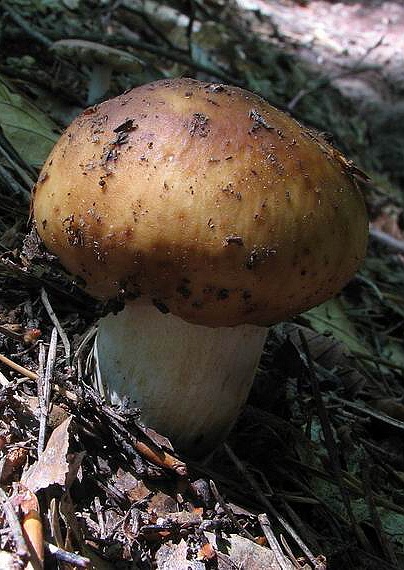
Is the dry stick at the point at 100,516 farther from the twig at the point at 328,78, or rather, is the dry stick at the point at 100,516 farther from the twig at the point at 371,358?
the twig at the point at 328,78

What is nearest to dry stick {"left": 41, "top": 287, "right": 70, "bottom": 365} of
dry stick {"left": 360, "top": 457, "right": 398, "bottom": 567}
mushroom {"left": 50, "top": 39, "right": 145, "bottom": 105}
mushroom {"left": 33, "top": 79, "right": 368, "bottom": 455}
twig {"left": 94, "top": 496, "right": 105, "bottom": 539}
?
mushroom {"left": 33, "top": 79, "right": 368, "bottom": 455}

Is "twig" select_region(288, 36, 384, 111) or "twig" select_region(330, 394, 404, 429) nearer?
"twig" select_region(330, 394, 404, 429)

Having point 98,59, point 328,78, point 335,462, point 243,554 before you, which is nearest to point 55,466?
point 243,554

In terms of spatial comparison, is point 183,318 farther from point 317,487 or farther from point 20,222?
point 20,222

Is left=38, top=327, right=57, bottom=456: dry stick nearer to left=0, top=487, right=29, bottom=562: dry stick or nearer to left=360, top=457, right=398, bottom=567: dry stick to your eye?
left=0, top=487, right=29, bottom=562: dry stick

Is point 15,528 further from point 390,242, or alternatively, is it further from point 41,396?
point 390,242

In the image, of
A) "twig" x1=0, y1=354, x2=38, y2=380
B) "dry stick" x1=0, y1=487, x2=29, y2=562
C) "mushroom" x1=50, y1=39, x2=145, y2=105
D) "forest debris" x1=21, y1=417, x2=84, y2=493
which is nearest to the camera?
"dry stick" x1=0, y1=487, x2=29, y2=562
